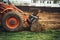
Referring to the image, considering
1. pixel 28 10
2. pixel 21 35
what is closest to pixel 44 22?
pixel 28 10

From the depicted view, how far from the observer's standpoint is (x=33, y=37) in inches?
443

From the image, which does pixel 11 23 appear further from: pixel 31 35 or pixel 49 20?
pixel 49 20

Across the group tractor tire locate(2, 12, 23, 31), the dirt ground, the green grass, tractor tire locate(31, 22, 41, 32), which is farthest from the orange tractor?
the dirt ground

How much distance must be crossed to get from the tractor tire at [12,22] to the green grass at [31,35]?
0.47 m

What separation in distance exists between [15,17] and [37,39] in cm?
240

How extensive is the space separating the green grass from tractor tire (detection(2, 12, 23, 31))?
470 mm

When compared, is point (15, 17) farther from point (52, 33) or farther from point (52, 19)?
point (52, 19)

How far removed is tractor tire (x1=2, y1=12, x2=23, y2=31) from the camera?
12633 mm

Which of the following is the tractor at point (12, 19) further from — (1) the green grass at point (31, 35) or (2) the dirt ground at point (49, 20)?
(2) the dirt ground at point (49, 20)

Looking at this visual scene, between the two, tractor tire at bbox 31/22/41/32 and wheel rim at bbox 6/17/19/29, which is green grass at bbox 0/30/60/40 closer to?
tractor tire at bbox 31/22/41/32

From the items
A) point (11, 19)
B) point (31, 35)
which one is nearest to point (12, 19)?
point (11, 19)

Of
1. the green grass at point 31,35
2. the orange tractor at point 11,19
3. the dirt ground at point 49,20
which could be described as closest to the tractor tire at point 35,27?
the orange tractor at point 11,19

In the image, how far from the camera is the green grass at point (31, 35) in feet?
36.4

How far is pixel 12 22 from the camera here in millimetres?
12766
